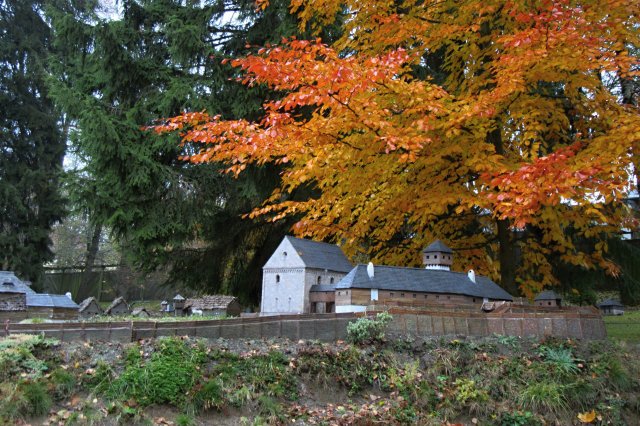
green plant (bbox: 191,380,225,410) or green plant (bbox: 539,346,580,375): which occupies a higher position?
green plant (bbox: 539,346,580,375)

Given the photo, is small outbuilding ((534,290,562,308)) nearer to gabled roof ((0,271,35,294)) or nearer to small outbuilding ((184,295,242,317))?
small outbuilding ((184,295,242,317))

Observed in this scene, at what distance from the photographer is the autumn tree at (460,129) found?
7500 millimetres

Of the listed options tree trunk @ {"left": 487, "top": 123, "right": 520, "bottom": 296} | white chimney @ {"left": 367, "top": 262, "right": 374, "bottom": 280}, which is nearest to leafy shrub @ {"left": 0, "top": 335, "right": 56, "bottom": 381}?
white chimney @ {"left": 367, "top": 262, "right": 374, "bottom": 280}

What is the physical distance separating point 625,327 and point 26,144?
21564 millimetres

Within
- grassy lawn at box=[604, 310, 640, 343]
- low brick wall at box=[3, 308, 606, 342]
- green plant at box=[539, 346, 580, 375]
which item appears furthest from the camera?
grassy lawn at box=[604, 310, 640, 343]

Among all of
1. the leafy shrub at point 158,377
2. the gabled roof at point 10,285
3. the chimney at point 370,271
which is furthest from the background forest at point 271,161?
the leafy shrub at point 158,377

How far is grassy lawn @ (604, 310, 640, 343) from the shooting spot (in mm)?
11853

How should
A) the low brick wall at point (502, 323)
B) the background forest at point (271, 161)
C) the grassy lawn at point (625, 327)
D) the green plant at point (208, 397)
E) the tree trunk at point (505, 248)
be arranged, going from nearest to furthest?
the green plant at point (208, 397)
the low brick wall at point (502, 323)
the background forest at point (271, 161)
the tree trunk at point (505, 248)
the grassy lawn at point (625, 327)

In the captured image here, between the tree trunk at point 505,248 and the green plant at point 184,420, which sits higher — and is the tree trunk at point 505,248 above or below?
above

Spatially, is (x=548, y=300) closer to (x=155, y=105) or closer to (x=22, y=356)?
(x=22, y=356)

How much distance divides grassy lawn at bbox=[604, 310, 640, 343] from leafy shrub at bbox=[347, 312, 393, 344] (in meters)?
6.25

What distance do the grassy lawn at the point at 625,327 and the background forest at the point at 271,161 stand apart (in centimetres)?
102

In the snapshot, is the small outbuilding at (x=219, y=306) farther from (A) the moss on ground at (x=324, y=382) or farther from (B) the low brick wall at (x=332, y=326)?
(A) the moss on ground at (x=324, y=382)

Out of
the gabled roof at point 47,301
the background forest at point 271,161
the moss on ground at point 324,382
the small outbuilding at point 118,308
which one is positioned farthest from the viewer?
the small outbuilding at point 118,308
